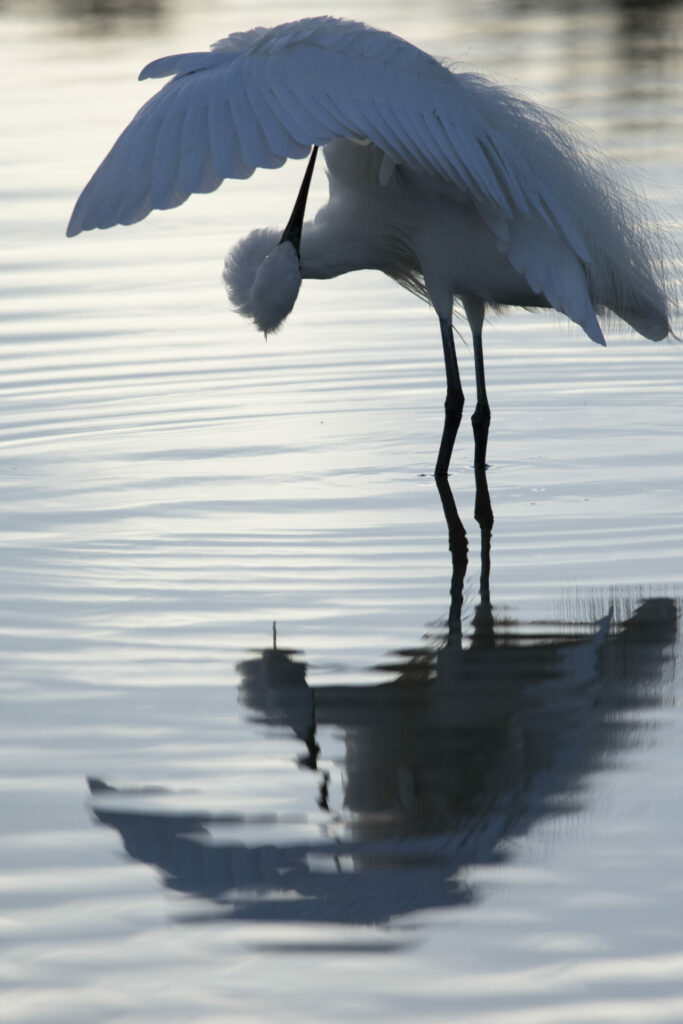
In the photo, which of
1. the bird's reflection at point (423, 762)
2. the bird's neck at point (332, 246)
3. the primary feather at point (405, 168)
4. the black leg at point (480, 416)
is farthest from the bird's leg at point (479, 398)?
the bird's reflection at point (423, 762)

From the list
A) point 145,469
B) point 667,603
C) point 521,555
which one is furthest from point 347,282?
point 667,603

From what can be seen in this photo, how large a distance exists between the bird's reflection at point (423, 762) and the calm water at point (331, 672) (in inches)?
0.4

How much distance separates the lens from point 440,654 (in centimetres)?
522

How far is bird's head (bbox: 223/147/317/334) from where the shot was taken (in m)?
6.92

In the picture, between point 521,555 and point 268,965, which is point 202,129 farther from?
point 268,965

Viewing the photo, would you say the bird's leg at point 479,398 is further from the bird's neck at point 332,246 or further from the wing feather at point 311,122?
the wing feather at point 311,122

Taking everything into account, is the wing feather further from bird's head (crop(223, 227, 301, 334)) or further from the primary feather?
bird's head (crop(223, 227, 301, 334))

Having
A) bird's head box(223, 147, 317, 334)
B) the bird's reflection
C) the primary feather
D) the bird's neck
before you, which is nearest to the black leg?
the primary feather

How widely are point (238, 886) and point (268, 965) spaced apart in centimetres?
37

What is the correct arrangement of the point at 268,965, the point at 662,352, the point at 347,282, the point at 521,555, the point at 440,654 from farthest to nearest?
the point at 347,282 → the point at 662,352 → the point at 521,555 → the point at 440,654 → the point at 268,965

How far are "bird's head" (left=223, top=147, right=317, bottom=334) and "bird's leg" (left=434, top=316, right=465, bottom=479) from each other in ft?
2.21

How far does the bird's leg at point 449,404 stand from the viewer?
24.2 ft

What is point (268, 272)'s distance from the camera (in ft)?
22.7

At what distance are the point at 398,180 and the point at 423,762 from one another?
3.03m
